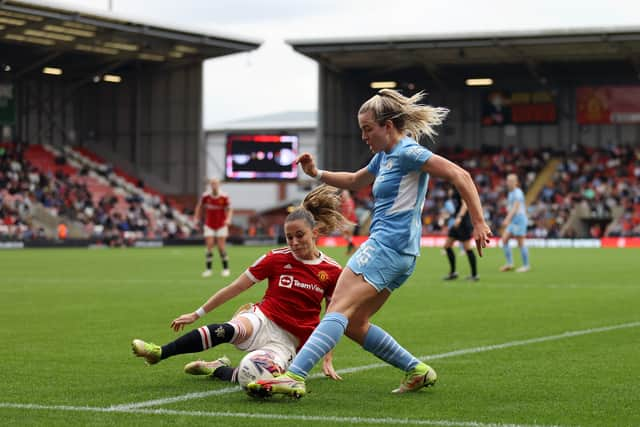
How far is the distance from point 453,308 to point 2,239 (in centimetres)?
3326

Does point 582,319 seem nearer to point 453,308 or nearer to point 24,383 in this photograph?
point 453,308

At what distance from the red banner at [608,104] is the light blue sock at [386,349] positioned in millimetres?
56822

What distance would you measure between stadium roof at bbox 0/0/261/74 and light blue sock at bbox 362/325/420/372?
41.2 m

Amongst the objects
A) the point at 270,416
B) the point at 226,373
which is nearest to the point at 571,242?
the point at 226,373

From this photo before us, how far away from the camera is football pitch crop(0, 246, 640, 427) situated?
677 cm

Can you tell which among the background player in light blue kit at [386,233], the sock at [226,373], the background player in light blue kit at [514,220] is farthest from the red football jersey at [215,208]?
the background player in light blue kit at [386,233]

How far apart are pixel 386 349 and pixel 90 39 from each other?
47186 mm

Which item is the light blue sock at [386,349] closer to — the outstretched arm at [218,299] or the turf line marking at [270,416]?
the outstretched arm at [218,299]

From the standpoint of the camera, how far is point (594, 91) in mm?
63000

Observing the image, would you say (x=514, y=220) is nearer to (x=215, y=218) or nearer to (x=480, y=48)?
(x=215, y=218)

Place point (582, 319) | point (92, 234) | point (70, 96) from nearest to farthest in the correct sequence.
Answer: point (582, 319) → point (92, 234) → point (70, 96)

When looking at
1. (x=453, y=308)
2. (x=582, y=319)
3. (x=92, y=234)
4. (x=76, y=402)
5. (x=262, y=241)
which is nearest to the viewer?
(x=76, y=402)

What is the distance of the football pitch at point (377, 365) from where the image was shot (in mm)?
6770

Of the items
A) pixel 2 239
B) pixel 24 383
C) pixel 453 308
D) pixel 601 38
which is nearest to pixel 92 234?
pixel 2 239
